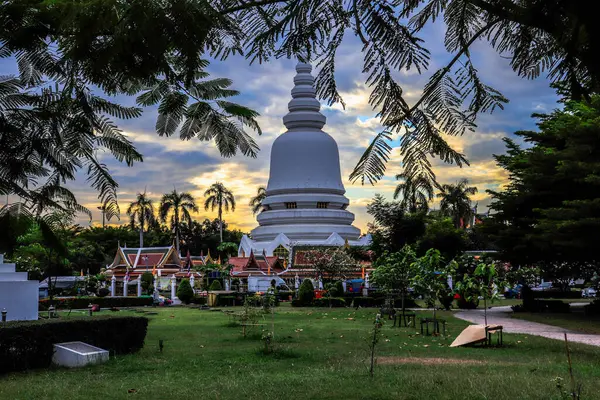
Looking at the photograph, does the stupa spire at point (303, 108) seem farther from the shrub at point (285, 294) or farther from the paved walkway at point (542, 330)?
the paved walkway at point (542, 330)

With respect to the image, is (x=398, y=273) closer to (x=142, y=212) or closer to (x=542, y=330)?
(x=542, y=330)

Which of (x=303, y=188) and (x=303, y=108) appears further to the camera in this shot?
(x=303, y=108)

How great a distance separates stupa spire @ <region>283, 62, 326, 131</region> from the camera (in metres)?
51.5

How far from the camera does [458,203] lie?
5997 centimetres

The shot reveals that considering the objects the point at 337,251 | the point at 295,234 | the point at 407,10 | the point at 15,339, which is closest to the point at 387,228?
the point at 337,251

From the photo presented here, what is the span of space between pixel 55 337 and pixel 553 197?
1980 centimetres

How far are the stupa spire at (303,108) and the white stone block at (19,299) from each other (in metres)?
36.6

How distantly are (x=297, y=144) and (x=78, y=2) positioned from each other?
49.8 m

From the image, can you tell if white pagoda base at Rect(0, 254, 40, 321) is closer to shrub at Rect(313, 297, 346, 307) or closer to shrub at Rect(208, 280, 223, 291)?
Result: shrub at Rect(313, 297, 346, 307)

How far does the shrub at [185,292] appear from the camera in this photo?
3792cm

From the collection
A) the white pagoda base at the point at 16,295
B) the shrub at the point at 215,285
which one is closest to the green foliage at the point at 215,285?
the shrub at the point at 215,285

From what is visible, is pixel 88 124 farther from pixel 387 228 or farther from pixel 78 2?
pixel 387 228

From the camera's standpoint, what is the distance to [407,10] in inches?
136

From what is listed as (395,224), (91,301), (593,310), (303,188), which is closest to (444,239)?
(395,224)
